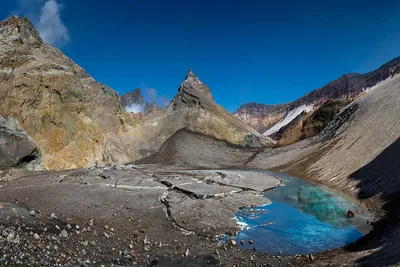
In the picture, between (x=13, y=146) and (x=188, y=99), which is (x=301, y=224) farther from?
(x=188, y=99)

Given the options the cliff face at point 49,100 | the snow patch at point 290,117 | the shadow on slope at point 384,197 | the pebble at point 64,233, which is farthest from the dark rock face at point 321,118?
the snow patch at point 290,117

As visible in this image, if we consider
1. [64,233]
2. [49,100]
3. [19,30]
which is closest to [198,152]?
[49,100]

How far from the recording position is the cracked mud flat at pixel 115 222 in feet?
33.4

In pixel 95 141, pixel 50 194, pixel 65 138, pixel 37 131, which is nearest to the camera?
pixel 50 194

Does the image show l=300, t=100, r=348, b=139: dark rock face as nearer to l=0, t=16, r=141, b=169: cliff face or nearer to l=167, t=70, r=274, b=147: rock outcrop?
l=167, t=70, r=274, b=147: rock outcrop

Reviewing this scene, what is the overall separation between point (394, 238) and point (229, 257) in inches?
272

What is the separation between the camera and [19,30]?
46250mm

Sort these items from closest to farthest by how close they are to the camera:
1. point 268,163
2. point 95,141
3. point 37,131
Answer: point 37,131
point 95,141
point 268,163

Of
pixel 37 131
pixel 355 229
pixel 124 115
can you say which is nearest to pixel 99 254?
pixel 355 229

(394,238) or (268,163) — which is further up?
(268,163)

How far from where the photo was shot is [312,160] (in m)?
44.2

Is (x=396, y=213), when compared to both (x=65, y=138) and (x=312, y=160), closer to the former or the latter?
(x=312, y=160)

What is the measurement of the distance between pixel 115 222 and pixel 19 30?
4493cm

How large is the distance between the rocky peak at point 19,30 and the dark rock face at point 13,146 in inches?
928
